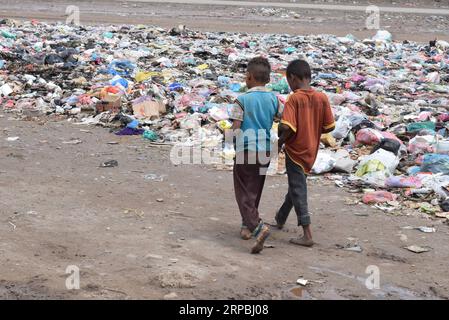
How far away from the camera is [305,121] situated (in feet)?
15.5

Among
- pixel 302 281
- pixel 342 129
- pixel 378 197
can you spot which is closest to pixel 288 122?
pixel 302 281

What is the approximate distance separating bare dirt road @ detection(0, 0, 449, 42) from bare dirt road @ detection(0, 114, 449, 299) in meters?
13.6

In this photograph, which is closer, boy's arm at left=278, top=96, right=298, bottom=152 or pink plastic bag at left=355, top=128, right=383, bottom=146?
boy's arm at left=278, top=96, right=298, bottom=152

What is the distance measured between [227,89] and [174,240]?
17.9 feet

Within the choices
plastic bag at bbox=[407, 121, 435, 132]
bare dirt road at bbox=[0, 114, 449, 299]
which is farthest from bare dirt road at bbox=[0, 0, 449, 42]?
bare dirt road at bbox=[0, 114, 449, 299]

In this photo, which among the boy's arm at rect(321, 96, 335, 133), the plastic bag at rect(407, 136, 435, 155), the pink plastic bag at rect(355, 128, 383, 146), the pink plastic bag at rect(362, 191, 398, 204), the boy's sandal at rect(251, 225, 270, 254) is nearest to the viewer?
the boy's sandal at rect(251, 225, 270, 254)

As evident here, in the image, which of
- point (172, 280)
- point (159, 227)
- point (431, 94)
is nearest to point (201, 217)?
point (159, 227)

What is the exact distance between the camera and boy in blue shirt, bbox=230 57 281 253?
15.4ft

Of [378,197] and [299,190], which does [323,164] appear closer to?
[378,197]

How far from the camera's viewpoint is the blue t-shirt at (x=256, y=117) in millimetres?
4711

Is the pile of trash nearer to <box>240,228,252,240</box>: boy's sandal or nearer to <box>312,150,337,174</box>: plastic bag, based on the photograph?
<box>312,150,337,174</box>: plastic bag

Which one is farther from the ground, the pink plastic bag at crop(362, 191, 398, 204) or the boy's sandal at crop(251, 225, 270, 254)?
the boy's sandal at crop(251, 225, 270, 254)

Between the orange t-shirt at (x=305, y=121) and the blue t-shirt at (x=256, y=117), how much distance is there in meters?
0.13

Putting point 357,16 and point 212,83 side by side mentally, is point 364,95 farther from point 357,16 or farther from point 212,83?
point 357,16
